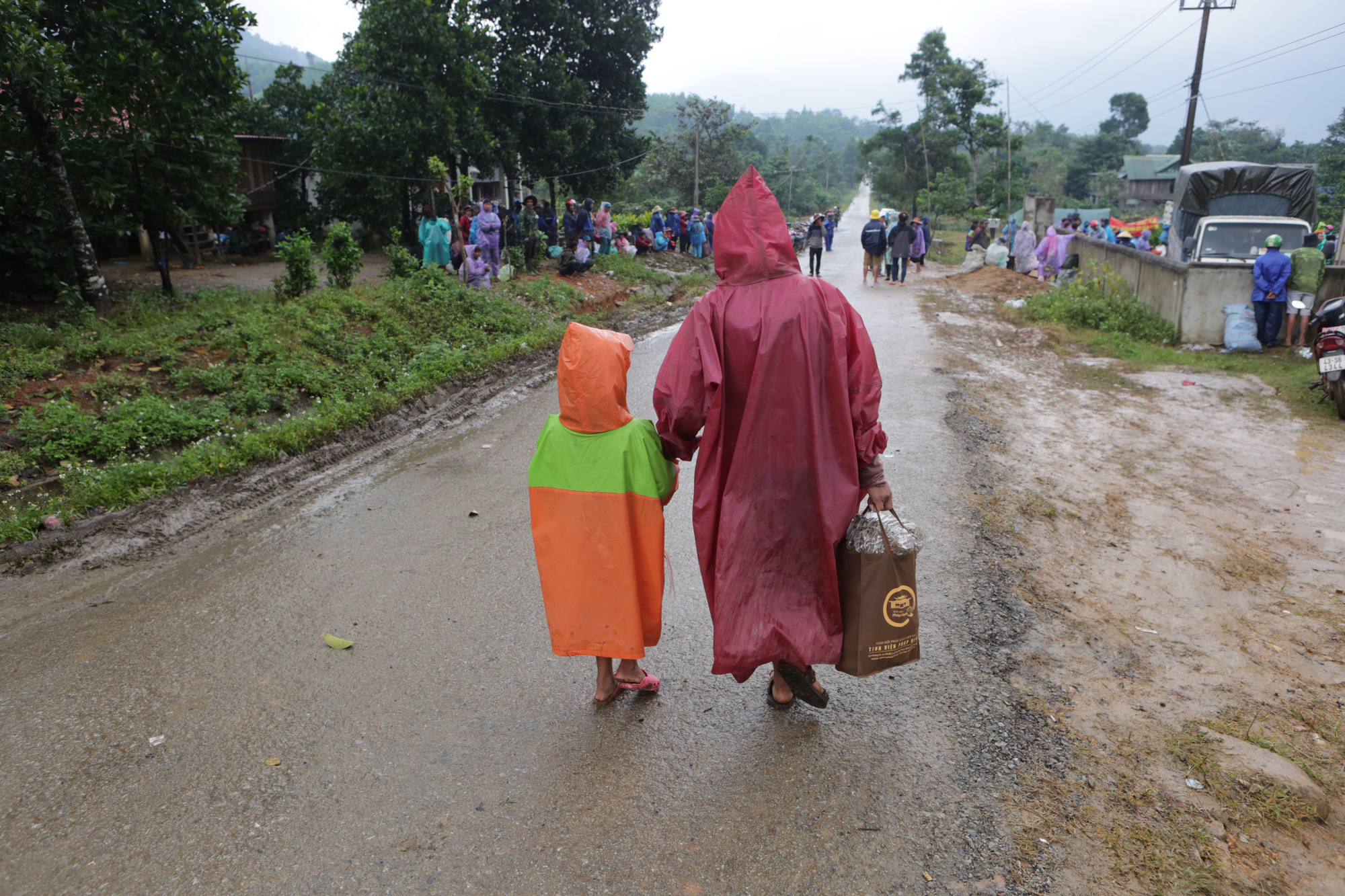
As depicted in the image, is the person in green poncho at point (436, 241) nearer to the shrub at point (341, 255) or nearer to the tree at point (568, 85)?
the shrub at point (341, 255)

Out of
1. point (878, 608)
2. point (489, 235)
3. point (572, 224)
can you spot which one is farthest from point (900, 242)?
point (878, 608)

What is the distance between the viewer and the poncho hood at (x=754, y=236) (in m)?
2.92

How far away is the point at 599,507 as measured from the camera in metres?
3.04

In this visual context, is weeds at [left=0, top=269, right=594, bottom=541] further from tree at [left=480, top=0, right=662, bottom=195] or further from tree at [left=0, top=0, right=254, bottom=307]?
tree at [left=480, top=0, right=662, bottom=195]

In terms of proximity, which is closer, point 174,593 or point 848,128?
point 174,593

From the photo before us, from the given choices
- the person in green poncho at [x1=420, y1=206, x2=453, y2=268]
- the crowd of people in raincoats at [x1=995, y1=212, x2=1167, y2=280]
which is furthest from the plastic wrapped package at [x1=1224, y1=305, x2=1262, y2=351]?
the person in green poncho at [x1=420, y1=206, x2=453, y2=268]

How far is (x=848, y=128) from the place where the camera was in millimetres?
167500

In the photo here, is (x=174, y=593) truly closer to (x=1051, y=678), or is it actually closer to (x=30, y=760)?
(x=30, y=760)

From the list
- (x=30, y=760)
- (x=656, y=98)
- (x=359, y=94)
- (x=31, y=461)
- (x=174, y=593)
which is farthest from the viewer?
(x=656, y=98)

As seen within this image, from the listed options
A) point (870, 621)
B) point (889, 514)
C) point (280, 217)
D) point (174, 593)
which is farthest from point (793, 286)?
point (280, 217)

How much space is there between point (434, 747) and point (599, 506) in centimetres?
115

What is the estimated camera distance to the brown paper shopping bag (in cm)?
287

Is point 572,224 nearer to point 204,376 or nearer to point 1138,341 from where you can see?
point 204,376

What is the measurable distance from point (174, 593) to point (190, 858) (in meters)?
2.33
